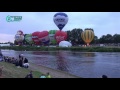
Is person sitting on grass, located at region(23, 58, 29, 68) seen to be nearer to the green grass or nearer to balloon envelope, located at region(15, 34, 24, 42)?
the green grass

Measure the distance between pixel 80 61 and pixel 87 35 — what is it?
1.76 ft

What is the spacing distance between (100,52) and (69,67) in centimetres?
74

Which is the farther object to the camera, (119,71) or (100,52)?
(100,52)

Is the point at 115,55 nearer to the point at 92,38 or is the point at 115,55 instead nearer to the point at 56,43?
the point at 92,38

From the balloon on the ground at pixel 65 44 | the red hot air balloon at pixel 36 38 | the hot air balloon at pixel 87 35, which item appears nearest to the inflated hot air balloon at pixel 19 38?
the red hot air balloon at pixel 36 38

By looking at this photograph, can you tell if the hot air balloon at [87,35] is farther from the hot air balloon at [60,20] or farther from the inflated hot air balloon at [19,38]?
the inflated hot air balloon at [19,38]

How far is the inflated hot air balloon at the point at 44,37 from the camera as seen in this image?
6.39m

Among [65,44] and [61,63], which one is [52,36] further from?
[61,63]

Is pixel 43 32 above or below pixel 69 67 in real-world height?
above

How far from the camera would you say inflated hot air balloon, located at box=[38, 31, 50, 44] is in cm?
639

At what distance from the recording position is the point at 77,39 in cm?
685

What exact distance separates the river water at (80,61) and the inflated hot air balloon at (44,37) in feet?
0.87
